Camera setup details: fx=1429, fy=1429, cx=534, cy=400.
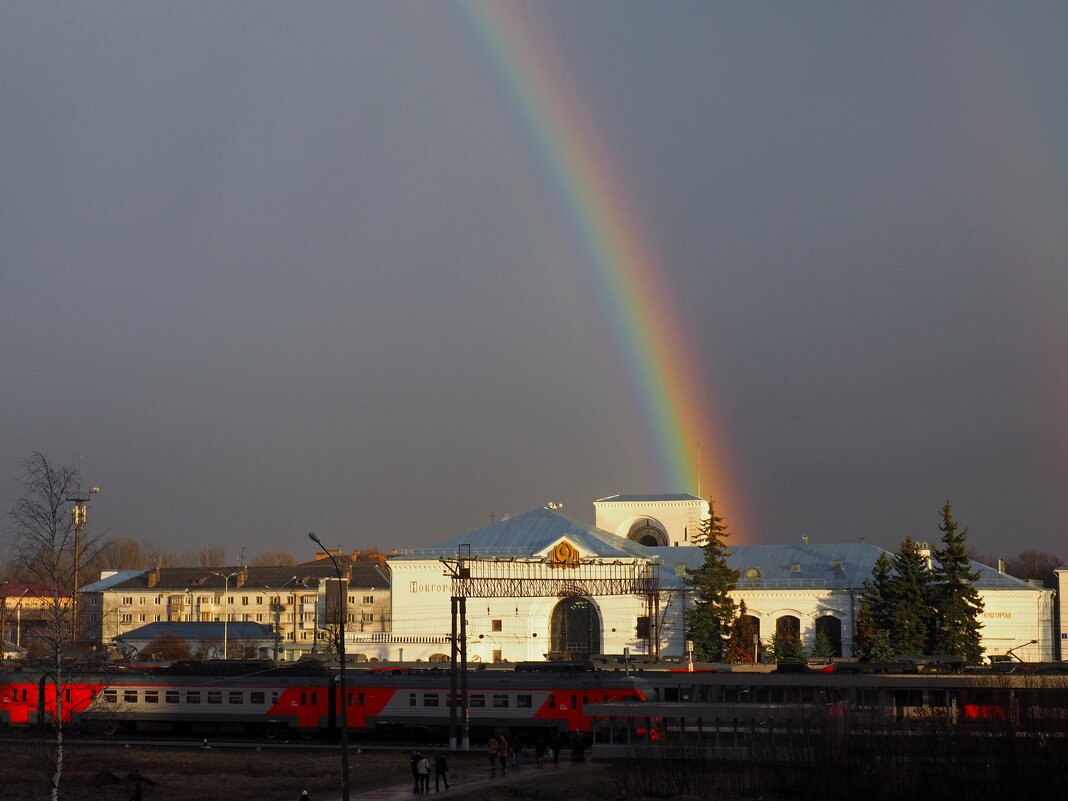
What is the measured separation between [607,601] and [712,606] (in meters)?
8.81

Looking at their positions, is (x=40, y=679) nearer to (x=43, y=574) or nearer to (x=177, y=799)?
(x=177, y=799)

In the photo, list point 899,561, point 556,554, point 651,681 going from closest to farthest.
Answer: point 651,681, point 899,561, point 556,554

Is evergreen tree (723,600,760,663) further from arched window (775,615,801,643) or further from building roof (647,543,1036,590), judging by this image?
building roof (647,543,1036,590)

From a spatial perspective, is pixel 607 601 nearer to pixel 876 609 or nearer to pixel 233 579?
pixel 876 609

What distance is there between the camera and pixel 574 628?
103625 mm

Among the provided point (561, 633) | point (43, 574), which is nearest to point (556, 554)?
point (561, 633)

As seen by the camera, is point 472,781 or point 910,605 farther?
point 910,605

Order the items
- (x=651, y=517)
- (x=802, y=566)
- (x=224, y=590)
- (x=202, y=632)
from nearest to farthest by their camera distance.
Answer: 1. (x=802, y=566)
2. (x=202, y=632)
3. (x=651, y=517)
4. (x=224, y=590)

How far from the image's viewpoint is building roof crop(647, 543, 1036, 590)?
10125 cm

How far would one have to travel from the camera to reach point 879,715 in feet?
148

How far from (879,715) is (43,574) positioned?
25.5 meters

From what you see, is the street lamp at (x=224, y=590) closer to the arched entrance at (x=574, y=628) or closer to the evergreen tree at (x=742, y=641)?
the arched entrance at (x=574, y=628)

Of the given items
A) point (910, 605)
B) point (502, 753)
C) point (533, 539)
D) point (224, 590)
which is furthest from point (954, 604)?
point (224, 590)

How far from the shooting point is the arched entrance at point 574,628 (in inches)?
4040
